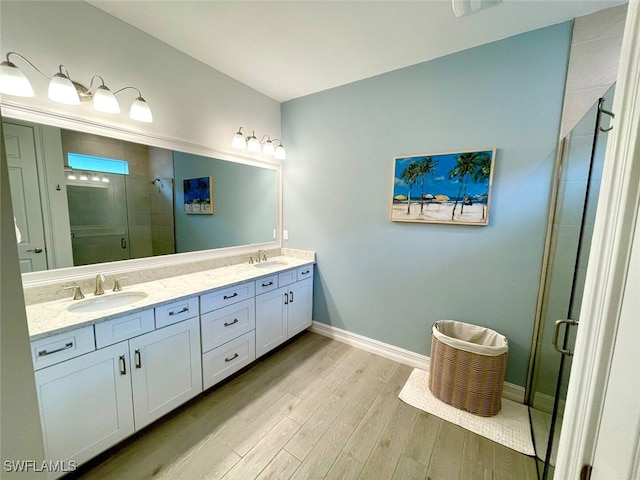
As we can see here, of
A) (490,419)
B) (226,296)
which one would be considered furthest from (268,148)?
(490,419)

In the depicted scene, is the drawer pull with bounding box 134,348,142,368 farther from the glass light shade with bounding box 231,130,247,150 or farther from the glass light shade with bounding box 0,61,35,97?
the glass light shade with bounding box 231,130,247,150

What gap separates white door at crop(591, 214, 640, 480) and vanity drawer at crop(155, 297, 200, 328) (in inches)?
74.3

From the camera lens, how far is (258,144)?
2.62 metres

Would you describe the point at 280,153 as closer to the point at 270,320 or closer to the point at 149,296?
the point at 270,320

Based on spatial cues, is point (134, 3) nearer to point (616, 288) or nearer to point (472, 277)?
point (616, 288)

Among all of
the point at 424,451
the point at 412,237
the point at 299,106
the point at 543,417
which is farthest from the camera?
the point at 299,106

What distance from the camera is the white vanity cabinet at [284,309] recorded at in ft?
7.62

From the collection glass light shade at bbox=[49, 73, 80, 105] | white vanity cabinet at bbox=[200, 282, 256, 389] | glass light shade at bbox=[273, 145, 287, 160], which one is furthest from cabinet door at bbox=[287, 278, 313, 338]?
glass light shade at bbox=[49, 73, 80, 105]

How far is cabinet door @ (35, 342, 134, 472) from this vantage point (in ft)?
3.95

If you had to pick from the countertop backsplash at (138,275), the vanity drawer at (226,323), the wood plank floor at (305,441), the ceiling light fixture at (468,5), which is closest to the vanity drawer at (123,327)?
the vanity drawer at (226,323)

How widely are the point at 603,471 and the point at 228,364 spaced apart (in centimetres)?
210

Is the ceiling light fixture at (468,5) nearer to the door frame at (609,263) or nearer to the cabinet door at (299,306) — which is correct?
the door frame at (609,263)

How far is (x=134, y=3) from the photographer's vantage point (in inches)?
63.1

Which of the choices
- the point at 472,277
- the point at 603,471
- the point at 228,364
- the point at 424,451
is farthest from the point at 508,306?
the point at 228,364
